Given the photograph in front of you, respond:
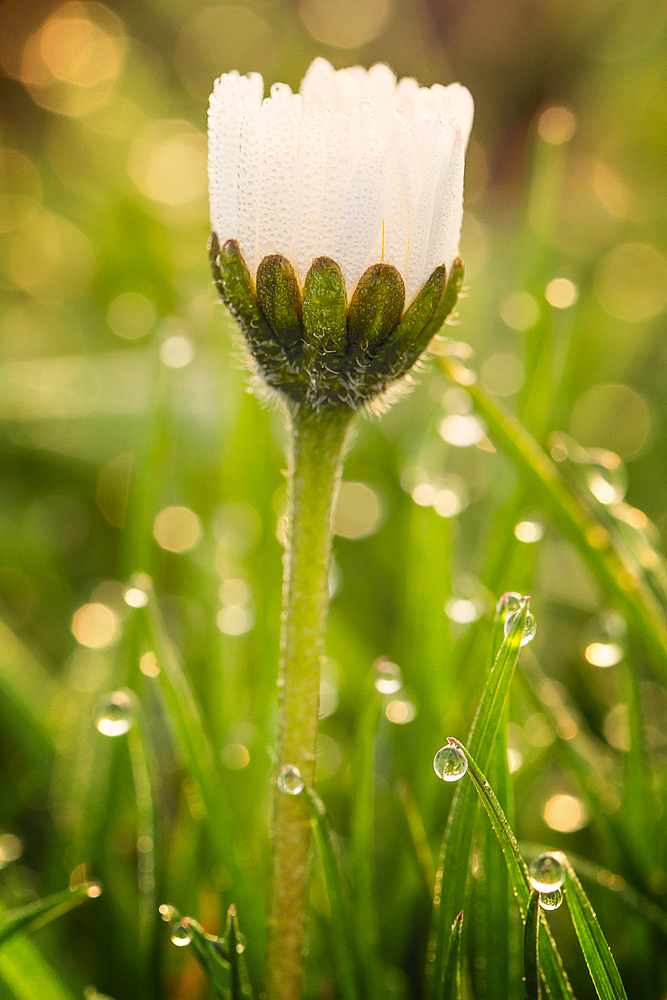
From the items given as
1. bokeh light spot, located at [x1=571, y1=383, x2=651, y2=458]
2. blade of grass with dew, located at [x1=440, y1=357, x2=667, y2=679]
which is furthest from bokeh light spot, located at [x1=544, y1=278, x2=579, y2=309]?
bokeh light spot, located at [x1=571, y1=383, x2=651, y2=458]

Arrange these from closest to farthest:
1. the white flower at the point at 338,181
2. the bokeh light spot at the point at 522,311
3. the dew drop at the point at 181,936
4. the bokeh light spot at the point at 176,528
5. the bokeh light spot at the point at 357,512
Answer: the white flower at the point at 338,181, the dew drop at the point at 181,936, the bokeh light spot at the point at 522,311, the bokeh light spot at the point at 176,528, the bokeh light spot at the point at 357,512

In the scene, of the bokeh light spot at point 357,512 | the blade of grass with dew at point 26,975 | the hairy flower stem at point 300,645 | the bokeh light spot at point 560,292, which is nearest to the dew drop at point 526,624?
the hairy flower stem at point 300,645

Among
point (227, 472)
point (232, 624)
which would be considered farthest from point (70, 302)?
point (232, 624)

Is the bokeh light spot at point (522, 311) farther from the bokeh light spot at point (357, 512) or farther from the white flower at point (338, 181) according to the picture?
the white flower at point (338, 181)

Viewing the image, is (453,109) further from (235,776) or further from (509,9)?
(509,9)

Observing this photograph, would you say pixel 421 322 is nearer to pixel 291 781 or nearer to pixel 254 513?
pixel 291 781
